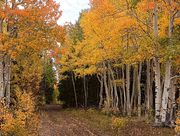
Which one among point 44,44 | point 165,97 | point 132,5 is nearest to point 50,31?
point 44,44

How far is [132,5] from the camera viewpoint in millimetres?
19953

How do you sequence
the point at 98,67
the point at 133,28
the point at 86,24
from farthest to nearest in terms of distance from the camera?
the point at 98,67, the point at 86,24, the point at 133,28

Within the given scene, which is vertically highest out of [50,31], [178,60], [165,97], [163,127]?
[50,31]

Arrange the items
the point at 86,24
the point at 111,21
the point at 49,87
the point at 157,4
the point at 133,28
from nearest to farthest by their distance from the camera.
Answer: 1. the point at 157,4
2. the point at 133,28
3. the point at 111,21
4. the point at 86,24
5. the point at 49,87

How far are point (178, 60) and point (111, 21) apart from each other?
7.80 meters

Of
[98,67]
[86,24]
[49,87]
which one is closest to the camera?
[86,24]

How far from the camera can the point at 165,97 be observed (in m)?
20.3

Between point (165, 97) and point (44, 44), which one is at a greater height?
point (44, 44)

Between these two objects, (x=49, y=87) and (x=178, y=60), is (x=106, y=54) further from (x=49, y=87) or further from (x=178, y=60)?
(x=49, y=87)

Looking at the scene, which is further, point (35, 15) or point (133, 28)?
point (133, 28)

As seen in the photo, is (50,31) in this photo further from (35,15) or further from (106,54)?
(106,54)

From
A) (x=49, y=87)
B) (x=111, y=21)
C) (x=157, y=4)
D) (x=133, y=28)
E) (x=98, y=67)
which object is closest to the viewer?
(x=157, y=4)

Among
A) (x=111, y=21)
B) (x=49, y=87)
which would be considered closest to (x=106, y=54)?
(x=111, y=21)

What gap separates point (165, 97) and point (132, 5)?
16.6 ft
